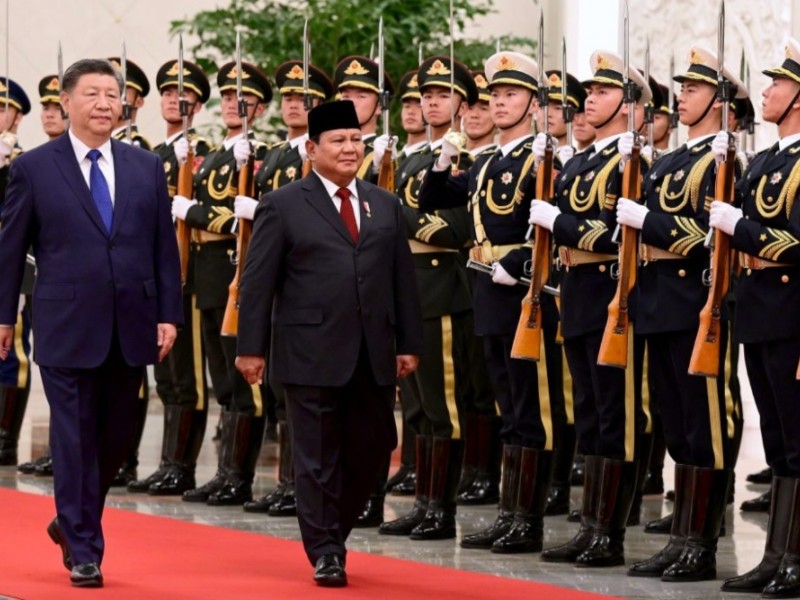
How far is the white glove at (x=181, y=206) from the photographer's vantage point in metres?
8.83

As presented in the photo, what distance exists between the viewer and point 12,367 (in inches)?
405

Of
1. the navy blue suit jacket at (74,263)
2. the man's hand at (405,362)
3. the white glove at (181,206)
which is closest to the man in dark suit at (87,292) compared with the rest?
the navy blue suit jacket at (74,263)

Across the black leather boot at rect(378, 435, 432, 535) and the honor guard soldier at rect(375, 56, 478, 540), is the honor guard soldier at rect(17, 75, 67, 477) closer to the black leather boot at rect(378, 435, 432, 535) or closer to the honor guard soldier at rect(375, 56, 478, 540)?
the honor guard soldier at rect(375, 56, 478, 540)

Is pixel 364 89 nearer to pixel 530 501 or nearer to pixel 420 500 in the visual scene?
pixel 420 500

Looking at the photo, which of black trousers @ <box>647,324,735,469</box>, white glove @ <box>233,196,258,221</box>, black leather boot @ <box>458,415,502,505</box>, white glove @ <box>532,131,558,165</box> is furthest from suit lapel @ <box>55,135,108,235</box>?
black leather boot @ <box>458,415,502,505</box>

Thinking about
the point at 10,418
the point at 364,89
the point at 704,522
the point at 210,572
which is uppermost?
the point at 364,89

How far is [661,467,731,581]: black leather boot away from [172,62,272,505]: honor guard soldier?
8.47 feet

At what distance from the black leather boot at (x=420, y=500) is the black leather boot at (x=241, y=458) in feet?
3.38

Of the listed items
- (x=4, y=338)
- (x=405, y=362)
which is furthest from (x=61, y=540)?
(x=405, y=362)

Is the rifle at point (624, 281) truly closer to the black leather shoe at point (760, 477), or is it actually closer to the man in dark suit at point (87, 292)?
the man in dark suit at point (87, 292)

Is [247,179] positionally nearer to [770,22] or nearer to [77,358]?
[77,358]

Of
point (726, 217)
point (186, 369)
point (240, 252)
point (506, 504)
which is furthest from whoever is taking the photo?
point (186, 369)

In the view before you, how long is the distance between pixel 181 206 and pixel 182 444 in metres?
1.15

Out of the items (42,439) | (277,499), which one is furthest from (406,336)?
(42,439)
